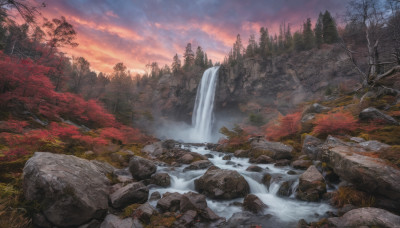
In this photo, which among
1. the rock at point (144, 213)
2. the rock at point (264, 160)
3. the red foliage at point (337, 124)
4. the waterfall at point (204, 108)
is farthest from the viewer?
the waterfall at point (204, 108)

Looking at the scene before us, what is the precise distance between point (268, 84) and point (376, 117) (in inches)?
1200

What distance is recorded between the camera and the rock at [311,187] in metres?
6.63

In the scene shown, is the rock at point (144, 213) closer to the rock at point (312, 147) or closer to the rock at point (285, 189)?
the rock at point (285, 189)

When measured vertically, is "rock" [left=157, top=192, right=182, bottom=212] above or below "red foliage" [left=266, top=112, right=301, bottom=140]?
below

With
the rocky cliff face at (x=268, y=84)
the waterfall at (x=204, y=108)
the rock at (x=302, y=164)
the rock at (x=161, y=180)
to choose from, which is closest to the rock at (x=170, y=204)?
the rock at (x=161, y=180)

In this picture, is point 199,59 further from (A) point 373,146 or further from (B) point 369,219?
(B) point 369,219

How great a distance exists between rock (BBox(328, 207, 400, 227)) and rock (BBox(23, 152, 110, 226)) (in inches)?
268

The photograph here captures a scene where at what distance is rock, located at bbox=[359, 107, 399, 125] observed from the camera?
983 centimetres

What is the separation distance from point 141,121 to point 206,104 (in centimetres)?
1651

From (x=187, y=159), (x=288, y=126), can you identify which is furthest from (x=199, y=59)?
(x=187, y=159)

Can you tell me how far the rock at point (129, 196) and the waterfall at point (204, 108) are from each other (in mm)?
33868

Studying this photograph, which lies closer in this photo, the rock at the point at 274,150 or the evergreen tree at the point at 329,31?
the rock at the point at 274,150

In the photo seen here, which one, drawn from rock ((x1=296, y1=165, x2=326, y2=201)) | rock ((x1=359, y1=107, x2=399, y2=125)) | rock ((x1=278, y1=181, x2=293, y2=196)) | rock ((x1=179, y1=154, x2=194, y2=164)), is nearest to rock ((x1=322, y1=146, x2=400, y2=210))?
rock ((x1=296, y1=165, x2=326, y2=201))

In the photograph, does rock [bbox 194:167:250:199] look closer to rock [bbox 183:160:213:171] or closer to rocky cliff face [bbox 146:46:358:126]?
rock [bbox 183:160:213:171]
